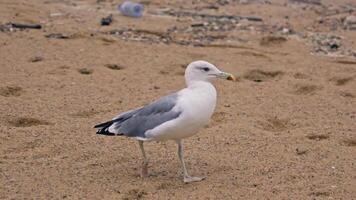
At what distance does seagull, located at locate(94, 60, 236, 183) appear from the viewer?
14.8ft

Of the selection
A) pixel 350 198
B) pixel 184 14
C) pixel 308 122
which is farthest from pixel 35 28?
pixel 350 198

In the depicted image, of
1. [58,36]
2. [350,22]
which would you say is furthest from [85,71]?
[350,22]

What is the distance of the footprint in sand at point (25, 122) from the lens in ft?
19.0

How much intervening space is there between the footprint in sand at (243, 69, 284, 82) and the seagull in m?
2.67

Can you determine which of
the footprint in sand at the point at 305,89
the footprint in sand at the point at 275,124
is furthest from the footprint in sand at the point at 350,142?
the footprint in sand at the point at 305,89

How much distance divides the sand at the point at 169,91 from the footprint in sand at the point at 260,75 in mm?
21

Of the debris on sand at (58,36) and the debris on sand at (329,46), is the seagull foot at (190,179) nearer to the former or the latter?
the debris on sand at (329,46)

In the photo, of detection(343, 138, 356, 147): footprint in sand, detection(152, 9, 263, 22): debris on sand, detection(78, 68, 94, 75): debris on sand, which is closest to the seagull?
detection(343, 138, 356, 147): footprint in sand

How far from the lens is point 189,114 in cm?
449

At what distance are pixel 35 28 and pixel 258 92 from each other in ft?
11.3

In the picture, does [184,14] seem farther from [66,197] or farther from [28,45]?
[66,197]

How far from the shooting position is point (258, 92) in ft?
22.3

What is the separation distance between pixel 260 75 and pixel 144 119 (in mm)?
2955

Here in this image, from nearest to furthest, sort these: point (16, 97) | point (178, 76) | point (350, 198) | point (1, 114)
Answer: point (350, 198) < point (1, 114) < point (16, 97) < point (178, 76)
